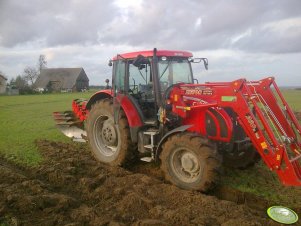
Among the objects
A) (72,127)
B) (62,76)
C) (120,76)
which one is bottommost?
(72,127)

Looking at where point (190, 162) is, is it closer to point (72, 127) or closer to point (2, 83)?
point (72, 127)

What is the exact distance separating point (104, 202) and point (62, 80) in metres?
71.8

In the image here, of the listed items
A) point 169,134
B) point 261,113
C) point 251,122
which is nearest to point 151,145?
point 169,134

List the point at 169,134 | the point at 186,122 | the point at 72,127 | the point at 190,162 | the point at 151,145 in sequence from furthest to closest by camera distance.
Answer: the point at 72,127 → the point at 151,145 → the point at 186,122 → the point at 169,134 → the point at 190,162

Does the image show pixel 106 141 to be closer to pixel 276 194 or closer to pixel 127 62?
pixel 127 62

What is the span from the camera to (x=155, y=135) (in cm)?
666

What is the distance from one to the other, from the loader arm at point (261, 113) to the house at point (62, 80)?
224ft

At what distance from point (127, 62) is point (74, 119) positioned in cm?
371

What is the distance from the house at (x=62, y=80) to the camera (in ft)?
240

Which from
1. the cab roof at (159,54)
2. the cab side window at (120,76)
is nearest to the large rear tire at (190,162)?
the cab roof at (159,54)

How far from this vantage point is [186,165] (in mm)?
5848

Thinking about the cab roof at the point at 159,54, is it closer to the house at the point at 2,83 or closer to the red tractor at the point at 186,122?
the red tractor at the point at 186,122

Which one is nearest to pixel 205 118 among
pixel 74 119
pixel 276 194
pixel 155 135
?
pixel 155 135

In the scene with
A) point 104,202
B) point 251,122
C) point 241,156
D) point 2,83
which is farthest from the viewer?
point 2,83
